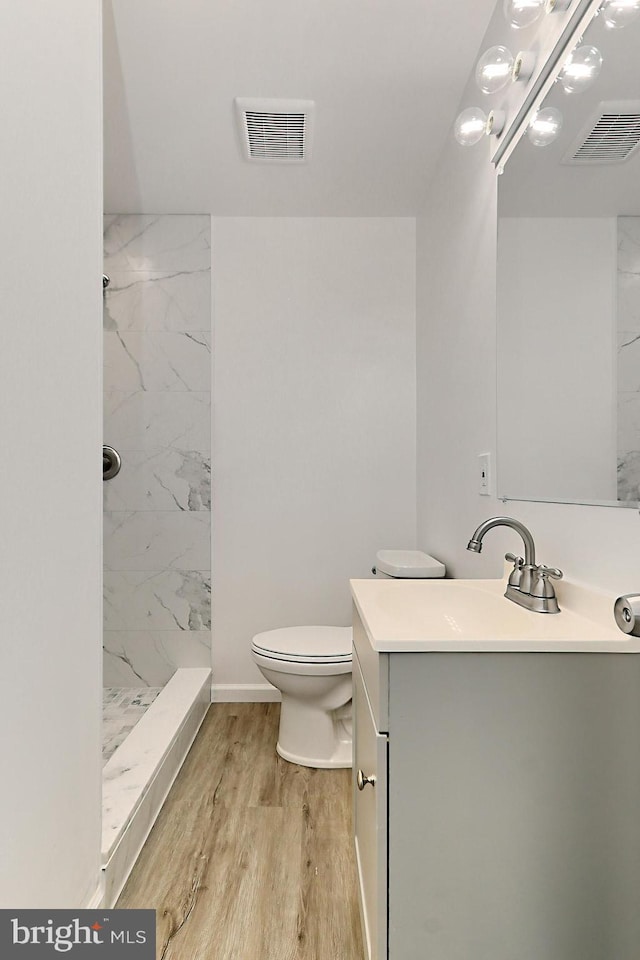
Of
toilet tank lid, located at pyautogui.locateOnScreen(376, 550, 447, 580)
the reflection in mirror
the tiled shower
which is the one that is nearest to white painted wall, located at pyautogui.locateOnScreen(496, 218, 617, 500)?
the reflection in mirror

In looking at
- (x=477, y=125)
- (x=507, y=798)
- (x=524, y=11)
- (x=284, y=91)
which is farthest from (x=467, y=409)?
(x=507, y=798)

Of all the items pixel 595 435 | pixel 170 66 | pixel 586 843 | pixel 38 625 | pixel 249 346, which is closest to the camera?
pixel 586 843

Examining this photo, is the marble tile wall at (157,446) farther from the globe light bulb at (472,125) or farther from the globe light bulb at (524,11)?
the globe light bulb at (524,11)

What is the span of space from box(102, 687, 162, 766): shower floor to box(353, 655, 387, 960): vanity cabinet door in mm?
1227

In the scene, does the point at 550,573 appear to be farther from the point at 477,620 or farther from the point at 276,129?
the point at 276,129

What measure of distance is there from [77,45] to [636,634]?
1533 mm

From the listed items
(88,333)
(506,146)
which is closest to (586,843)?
(88,333)

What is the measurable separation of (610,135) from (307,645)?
1835 millimetres

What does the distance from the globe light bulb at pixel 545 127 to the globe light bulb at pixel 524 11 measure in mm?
194

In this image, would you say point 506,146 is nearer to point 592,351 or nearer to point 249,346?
point 592,351

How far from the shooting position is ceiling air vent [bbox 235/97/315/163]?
7.27 ft

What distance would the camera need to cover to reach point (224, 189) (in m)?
2.86

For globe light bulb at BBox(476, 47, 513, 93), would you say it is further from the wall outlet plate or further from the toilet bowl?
the toilet bowl

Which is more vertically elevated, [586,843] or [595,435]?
[595,435]
